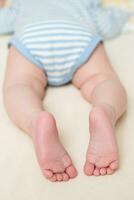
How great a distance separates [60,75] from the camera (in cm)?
→ 105

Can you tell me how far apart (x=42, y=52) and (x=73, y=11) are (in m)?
0.19

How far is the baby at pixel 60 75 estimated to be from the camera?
0.79 meters

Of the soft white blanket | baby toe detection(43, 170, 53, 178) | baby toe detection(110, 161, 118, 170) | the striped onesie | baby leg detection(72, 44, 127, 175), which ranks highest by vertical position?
the striped onesie

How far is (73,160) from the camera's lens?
2.74 feet

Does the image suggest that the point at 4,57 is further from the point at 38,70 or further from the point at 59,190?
the point at 59,190

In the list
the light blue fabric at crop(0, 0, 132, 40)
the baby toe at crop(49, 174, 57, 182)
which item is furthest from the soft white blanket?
the light blue fabric at crop(0, 0, 132, 40)

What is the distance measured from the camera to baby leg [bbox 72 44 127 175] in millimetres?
790

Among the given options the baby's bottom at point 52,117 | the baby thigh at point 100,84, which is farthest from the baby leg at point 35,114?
the baby thigh at point 100,84

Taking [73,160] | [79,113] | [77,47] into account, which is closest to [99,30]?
[77,47]

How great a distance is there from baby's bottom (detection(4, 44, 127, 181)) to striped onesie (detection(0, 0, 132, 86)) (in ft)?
0.07

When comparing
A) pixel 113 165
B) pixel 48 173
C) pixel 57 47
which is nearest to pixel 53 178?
pixel 48 173

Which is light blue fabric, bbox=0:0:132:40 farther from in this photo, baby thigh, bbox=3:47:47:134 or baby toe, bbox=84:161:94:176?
baby toe, bbox=84:161:94:176

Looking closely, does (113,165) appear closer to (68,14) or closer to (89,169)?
(89,169)

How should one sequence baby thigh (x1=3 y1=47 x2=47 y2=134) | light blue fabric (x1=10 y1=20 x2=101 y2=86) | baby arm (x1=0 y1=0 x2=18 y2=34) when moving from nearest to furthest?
baby thigh (x1=3 y1=47 x2=47 y2=134) → light blue fabric (x1=10 y1=20 x2=101 y2=86) → baby arm (x1=0 y1=0 x2=18 y2=34)
